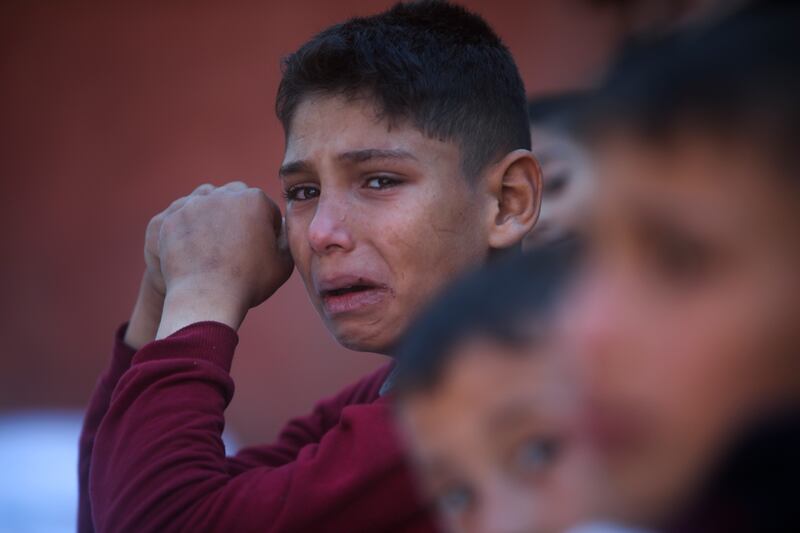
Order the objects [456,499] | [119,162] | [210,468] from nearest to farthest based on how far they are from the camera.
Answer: [456,499] < [210,468] < [119,162]

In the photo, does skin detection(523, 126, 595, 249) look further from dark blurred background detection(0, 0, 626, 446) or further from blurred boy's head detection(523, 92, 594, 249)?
dark blurred background detection(0, 0, 626, 446)

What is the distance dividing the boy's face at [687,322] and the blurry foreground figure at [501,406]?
27 millimetres

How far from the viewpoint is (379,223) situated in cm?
133

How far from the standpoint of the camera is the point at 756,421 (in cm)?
50

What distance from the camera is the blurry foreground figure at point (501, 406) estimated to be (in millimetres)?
562

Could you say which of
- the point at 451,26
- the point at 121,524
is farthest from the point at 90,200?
the point at 121,524

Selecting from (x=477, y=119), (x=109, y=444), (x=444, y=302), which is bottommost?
(x=444, y=302)

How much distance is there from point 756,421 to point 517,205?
0.96 meters

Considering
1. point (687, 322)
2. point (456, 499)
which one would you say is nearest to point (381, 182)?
point (456, 499)

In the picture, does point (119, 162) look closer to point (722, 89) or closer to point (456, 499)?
point (456, 499)

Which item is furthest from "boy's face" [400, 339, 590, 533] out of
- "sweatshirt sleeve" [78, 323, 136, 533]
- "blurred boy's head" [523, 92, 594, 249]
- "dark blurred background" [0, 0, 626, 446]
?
"dark blurred background" [0, 0, 626, 446]

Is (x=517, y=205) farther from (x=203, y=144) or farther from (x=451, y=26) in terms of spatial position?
(x=203, y=144)

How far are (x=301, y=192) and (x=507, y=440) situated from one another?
3.12ft

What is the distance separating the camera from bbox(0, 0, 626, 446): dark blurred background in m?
3.35
